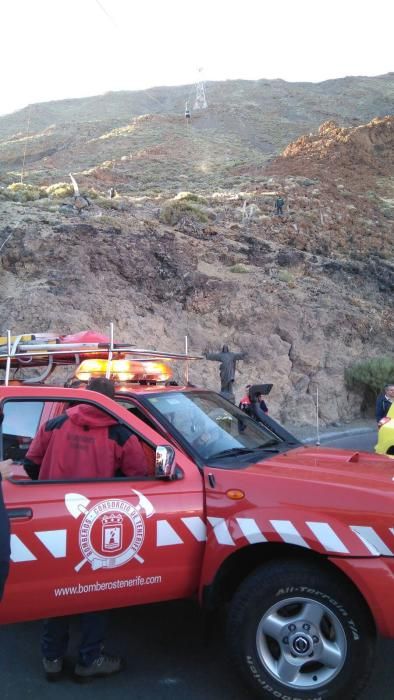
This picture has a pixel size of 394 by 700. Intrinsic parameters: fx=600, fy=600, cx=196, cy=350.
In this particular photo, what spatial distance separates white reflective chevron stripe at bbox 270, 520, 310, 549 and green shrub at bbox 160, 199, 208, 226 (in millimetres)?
20585

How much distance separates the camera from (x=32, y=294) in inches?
645

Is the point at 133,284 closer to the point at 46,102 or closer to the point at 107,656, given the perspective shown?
the point at 107,656

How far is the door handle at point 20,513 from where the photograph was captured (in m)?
3.17

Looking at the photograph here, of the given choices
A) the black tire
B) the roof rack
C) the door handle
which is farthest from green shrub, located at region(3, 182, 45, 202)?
the black tire

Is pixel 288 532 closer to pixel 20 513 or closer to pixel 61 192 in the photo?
pixel 20 513

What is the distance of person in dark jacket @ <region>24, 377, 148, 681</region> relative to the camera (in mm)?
3374

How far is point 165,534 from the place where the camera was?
3273mm

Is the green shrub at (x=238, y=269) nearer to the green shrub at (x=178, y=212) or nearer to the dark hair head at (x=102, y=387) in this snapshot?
the green shrub at (x=178, y=212)

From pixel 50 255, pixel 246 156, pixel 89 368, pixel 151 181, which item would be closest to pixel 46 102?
pixel 246 156

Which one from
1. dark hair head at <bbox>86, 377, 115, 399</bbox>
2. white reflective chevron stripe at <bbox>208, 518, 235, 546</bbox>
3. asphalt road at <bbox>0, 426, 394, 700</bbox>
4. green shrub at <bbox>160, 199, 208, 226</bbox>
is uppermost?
green shrub at <bbox>160, 199, 208, 226</bbox>

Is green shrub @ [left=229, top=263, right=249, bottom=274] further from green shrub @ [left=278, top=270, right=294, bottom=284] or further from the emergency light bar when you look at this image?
the emergency light bar

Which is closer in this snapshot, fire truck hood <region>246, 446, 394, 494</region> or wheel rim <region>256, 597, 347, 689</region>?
wheel rim <region>256, 597, 347, 689</region>

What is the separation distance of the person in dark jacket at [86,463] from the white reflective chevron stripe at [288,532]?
84 centimetres

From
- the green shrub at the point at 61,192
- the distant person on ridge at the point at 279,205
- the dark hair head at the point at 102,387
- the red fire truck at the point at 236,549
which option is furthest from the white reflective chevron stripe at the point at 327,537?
the distant person on ridge at the point at 279,205
